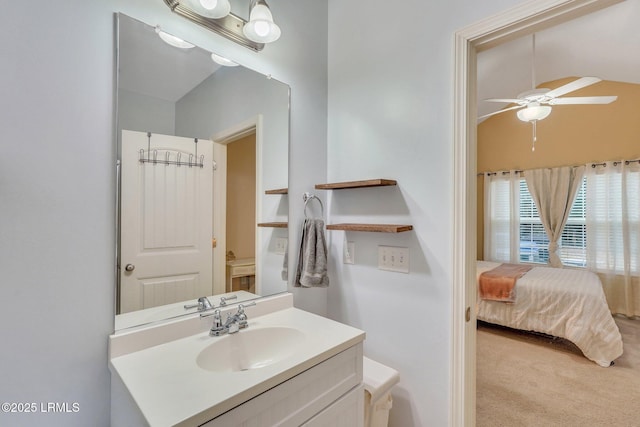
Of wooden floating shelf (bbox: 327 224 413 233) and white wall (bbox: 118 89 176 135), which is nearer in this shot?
white wall (bbox: 118 89 176 135)

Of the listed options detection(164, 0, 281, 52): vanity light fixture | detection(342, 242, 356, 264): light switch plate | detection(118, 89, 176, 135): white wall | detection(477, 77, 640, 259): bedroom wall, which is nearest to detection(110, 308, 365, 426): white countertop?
detection(342, 242, 356, 264): light switch plate

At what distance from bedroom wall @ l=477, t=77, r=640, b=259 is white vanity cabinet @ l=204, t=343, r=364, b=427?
4.64 m

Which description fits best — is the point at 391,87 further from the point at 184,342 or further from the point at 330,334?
the point at 184,342

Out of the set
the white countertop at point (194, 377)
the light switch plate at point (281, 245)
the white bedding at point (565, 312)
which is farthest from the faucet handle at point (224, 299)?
the white bedding at point (565, 312)

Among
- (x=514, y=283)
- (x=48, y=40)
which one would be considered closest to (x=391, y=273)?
(x=48, y=40)

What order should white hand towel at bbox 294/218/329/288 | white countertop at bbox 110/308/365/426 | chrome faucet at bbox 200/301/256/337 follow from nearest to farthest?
white countertop at bbox 110/308/365/426 < chrome faucet at bbox 200/301/256/337 < white hand towel at bbox 294/218/329/288

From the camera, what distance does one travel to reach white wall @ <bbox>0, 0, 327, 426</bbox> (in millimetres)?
755

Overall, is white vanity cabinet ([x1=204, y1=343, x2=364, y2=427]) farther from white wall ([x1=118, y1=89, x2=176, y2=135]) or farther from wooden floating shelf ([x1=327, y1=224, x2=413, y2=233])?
white wall ([x1=118, y1=89, x2=176, y2=135])

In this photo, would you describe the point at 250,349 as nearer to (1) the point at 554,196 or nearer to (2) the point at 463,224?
(2) the point at 463,224

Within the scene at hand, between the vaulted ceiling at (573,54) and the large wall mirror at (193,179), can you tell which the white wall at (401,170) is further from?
the vaulted ceiling at (573,54)

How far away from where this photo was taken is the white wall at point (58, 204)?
76 cm

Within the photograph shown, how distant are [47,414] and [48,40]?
107cm

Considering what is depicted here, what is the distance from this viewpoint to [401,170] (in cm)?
134

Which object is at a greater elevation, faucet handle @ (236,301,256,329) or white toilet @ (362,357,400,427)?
faucet handle @ (236,301,256,329)
